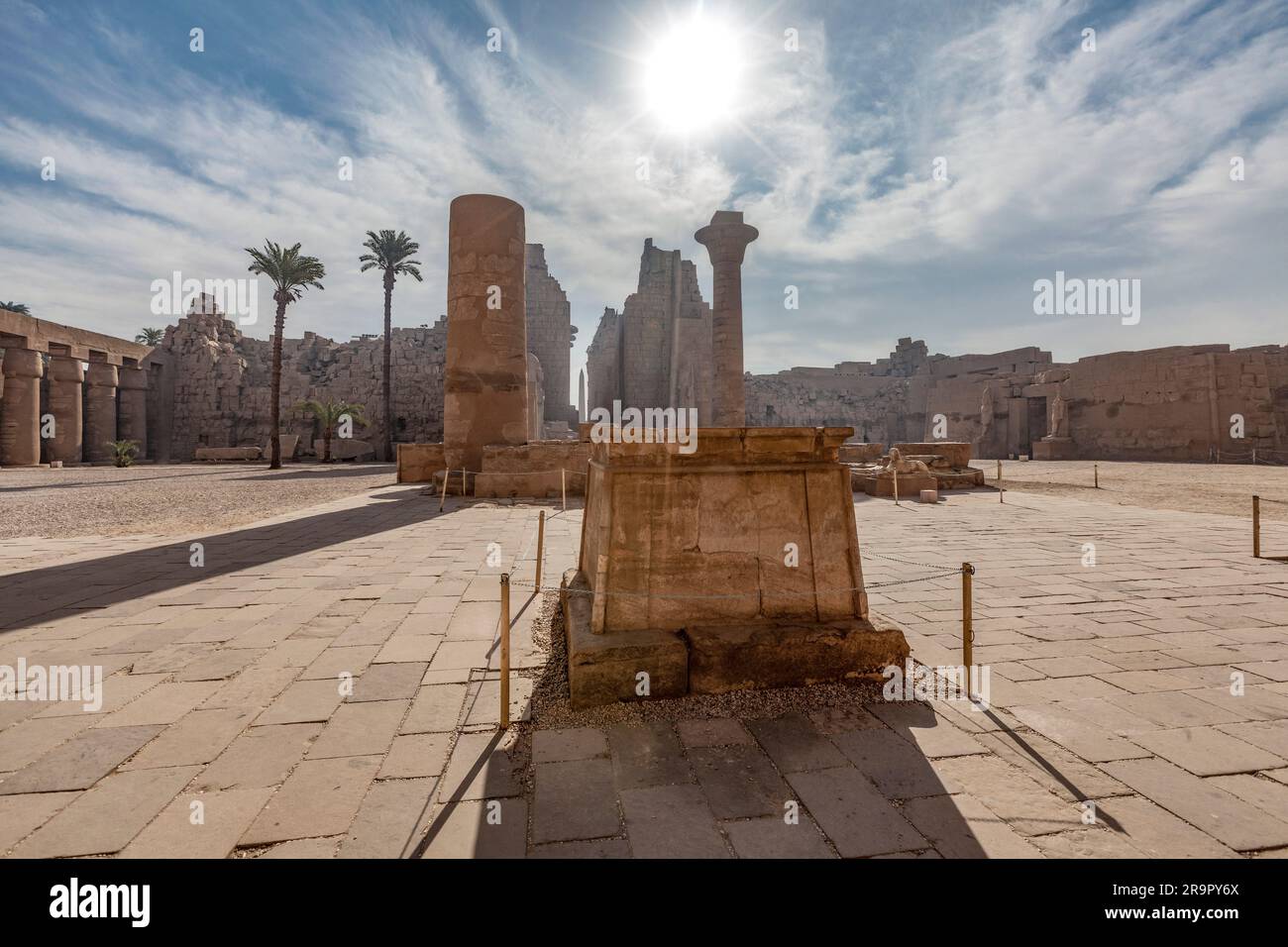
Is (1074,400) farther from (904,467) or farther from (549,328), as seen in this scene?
(549,328)

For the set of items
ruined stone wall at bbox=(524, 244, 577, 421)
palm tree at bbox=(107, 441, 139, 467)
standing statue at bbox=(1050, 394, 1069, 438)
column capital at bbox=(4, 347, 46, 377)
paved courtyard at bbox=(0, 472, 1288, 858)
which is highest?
ruined stone wall at bbox=(524, 244, 577, 421)

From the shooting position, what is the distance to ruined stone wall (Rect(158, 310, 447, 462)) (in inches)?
1172

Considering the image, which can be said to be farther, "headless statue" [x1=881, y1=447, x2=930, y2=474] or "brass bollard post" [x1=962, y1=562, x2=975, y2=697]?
"headless statue" [x1=881, y1=447, x2=930, y2=474]

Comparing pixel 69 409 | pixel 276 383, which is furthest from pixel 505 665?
pixel 69 409

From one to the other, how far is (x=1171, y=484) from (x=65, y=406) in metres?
36.8

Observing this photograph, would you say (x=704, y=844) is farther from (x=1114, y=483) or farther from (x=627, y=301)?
(x=627, y=301)

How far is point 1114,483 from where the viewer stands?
14844mm

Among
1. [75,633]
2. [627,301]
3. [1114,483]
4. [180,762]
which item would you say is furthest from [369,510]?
[627,301]

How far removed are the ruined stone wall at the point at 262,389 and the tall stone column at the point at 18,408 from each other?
8.30 meters

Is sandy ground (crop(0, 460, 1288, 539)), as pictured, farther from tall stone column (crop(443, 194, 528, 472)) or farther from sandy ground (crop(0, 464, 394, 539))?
tall stone column (crop(443, 194, 528, 472))

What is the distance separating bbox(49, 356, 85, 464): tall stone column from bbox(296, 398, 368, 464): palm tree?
7.67m

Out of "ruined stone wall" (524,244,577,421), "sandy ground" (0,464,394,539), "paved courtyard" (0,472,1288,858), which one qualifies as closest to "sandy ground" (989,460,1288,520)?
"paved courtyard" (0,472,1288,858)
